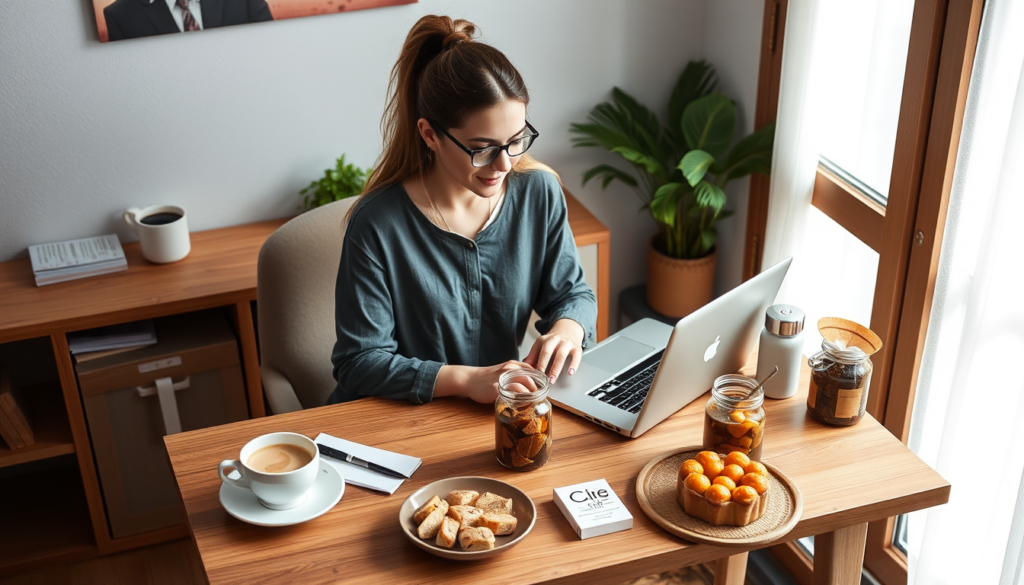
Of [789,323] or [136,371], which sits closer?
[789,323]

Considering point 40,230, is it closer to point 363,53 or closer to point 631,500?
point 363,53

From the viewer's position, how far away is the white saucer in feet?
4.76

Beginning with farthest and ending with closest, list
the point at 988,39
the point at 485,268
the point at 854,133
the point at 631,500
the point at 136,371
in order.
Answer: the point at 136,371
the point at 854,133
the point at 485,268
the point at 988,39
the point at 631,500

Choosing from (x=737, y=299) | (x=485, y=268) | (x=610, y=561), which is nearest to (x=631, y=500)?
(x=610, y=561)

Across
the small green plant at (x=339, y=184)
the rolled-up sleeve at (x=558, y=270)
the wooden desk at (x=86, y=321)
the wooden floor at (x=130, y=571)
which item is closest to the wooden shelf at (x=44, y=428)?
the wooden desk at (x=86, y=321)

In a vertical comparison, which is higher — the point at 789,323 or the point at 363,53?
the point at 363,53

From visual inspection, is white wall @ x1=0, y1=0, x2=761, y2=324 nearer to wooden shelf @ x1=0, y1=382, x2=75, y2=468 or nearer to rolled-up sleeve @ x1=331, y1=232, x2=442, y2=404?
wooden shelf @ x1=0, y1=382, x2=75, y2=468

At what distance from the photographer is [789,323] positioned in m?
1.69

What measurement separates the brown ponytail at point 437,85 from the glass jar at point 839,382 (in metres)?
0.73

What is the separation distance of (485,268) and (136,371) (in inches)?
44.2

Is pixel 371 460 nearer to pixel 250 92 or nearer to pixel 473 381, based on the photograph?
pixel 473 381

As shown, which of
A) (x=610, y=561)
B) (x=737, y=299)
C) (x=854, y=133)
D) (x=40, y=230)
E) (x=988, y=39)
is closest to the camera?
(x=610, y=561)

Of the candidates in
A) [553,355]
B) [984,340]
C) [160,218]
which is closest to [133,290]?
[160,218]

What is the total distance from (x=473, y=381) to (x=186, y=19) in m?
1.51
